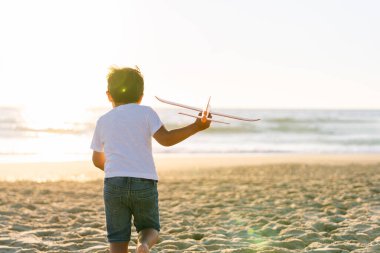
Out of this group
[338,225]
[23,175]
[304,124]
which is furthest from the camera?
[304,124]

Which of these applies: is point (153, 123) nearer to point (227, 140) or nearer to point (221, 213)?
point (221, 213)

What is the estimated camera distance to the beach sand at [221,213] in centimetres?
517

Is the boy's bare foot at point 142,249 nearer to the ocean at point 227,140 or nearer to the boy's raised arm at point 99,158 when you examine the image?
the boy's raised arm at point 99,158

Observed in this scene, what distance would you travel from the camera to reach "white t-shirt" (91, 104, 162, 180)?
3.41m

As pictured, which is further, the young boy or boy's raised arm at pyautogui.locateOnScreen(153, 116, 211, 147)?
the young boy

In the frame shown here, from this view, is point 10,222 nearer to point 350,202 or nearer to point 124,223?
point 124,223

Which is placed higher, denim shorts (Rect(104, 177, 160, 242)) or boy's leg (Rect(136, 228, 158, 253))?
denim shorts (Rect(104, 177, 160, 242))

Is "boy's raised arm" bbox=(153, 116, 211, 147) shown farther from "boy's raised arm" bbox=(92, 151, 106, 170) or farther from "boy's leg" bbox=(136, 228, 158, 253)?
"boy's leg" bbox=(136, 228, 158, 253)

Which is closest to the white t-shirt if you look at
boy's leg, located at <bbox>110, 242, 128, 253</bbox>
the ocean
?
boy's leg, located at <bbox>110, 242, 128, 253</bbox>

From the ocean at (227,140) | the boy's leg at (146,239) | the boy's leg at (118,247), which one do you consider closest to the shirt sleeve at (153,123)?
the boy's leg at (146,239)

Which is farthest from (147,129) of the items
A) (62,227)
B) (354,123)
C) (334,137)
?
(354,123)

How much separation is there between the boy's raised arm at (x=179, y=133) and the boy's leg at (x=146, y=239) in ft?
2.07

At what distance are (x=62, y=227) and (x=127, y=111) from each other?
3093 millimetres

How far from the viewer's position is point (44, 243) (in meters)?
5.28
